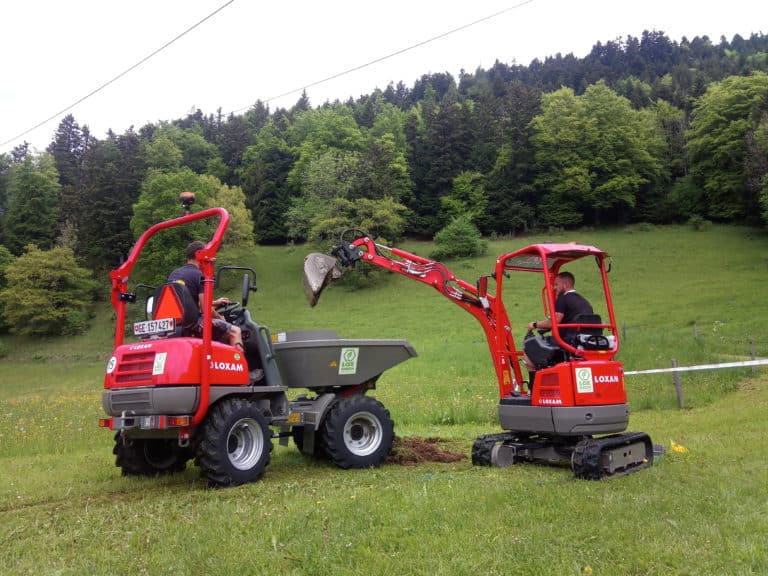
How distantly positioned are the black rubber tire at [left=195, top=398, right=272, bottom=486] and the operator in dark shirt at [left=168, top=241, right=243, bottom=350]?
80 cm

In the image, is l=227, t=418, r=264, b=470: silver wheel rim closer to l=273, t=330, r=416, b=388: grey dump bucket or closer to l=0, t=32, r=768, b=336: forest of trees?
l=273, t=330, r=416, b=388: grey dump bucket

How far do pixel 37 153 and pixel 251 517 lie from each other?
86960 millimetres

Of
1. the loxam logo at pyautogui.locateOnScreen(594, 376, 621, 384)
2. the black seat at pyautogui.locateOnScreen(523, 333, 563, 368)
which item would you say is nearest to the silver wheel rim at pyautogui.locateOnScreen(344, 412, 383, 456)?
the black seat at pyautogui.locateOnScreen(523, 333, 563, 368)

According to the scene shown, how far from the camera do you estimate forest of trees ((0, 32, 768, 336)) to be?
60719mm

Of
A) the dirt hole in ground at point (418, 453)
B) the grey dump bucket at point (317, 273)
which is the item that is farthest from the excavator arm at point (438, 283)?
the dirt hole in ground at point (418, 453)

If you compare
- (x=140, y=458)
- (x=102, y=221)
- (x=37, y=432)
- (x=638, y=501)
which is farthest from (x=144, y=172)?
(x=638, y=501)

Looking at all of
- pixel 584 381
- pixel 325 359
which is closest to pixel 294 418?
pixel 325 359

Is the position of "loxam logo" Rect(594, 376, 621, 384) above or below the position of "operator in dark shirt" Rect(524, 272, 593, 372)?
below

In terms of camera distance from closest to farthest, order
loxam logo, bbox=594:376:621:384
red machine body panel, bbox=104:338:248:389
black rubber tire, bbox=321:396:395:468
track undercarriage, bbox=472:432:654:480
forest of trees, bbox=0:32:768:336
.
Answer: red machine body panel, bbox=104:338:248:389 → track undercarriage, bbox=472:432:654:480 → loxam logo, bbox=594:376:621:384 → black rubber tire, bbox=321:396:395:468 → forest of trees, bbox=0:32:768:336

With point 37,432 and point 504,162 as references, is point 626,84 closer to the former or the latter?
point 504,162

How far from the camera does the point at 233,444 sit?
7793 millimetres

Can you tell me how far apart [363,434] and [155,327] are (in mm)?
3211

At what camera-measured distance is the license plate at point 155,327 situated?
7.50 metres

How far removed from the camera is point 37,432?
12.2m
